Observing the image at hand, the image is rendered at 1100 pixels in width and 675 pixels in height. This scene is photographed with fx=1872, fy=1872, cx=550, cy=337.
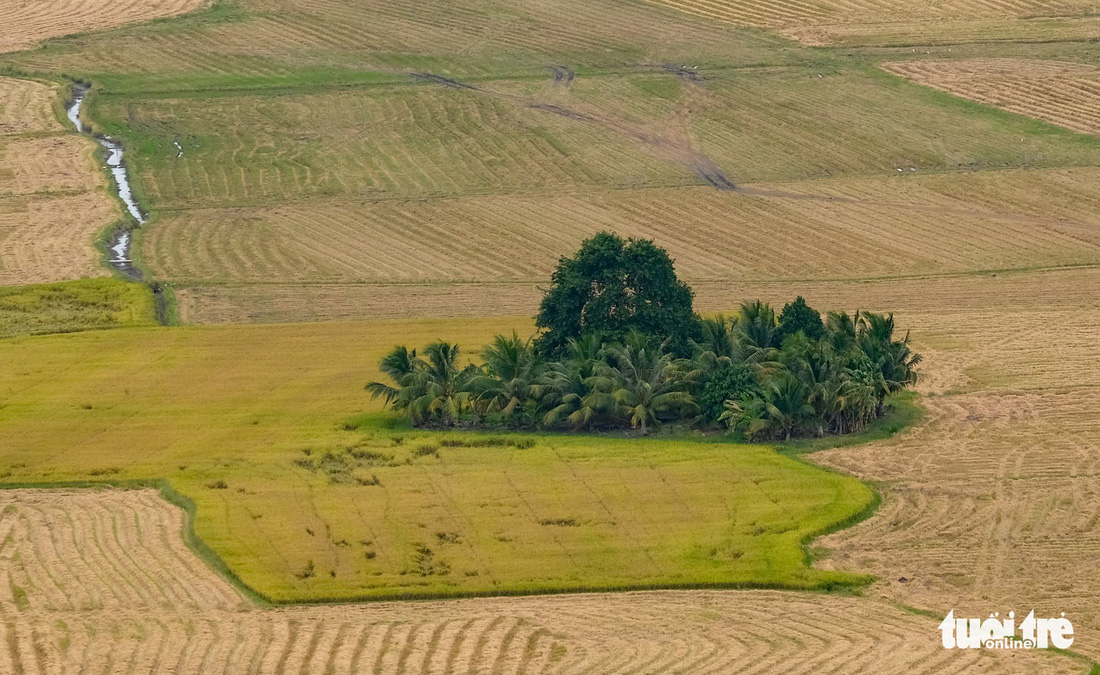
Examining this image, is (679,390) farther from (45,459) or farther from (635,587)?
(45,459)

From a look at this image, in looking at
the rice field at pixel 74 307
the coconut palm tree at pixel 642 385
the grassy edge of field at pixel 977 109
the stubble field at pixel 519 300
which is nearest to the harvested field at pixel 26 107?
the stubble field at pixel 519 300

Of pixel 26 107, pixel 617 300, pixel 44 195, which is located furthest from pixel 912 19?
pixel 617 300

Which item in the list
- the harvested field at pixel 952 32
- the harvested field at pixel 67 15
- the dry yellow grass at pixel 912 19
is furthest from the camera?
the harvested field at pixel 67 15

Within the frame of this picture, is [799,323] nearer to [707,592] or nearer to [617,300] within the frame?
[617,300]

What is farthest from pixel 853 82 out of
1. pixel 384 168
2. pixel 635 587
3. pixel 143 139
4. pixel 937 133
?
pixel 635 587

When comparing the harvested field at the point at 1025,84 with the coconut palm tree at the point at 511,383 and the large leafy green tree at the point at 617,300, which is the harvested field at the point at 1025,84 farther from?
the coconut palm tree at the point at 511,383

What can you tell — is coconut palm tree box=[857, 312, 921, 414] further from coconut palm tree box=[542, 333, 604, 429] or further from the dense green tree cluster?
coconut palm tree box=[542, 333, 604, 429]
